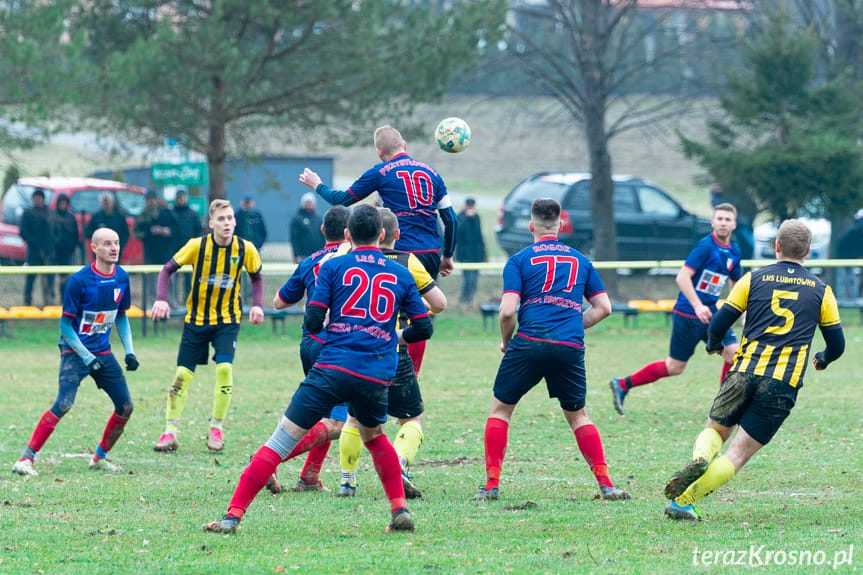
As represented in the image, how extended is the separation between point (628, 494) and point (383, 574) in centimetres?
248

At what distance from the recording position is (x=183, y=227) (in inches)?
762

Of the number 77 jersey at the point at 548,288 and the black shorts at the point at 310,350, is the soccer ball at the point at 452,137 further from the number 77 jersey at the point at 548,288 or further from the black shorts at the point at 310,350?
the black shorts at the point at 310,350

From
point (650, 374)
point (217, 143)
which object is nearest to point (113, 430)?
point (650, 374)

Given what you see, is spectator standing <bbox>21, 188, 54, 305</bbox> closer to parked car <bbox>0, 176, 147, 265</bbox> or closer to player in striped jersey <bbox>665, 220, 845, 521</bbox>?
parked car <bbox>0, 176, 147, 265</bbox>

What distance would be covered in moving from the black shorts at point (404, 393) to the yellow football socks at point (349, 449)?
281 millimetres

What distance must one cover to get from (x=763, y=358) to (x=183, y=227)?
→ 14.4 m

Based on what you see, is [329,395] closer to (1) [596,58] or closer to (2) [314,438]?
(2) [314,438]

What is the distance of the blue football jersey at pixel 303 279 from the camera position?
6957 millimetres

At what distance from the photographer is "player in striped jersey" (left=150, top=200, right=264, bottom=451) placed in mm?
9383

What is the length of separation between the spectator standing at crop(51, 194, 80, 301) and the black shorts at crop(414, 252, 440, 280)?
12.2m

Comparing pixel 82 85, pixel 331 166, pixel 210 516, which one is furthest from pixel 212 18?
pixel 210 516

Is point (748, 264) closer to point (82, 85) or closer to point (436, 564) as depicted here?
point (82, 85)

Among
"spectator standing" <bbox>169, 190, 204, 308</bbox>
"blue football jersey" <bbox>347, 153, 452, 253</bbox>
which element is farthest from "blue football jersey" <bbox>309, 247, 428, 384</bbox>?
"spectator standing" <bbox>169, 190, 204, 308</bbox>

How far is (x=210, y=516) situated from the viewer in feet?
21.8
